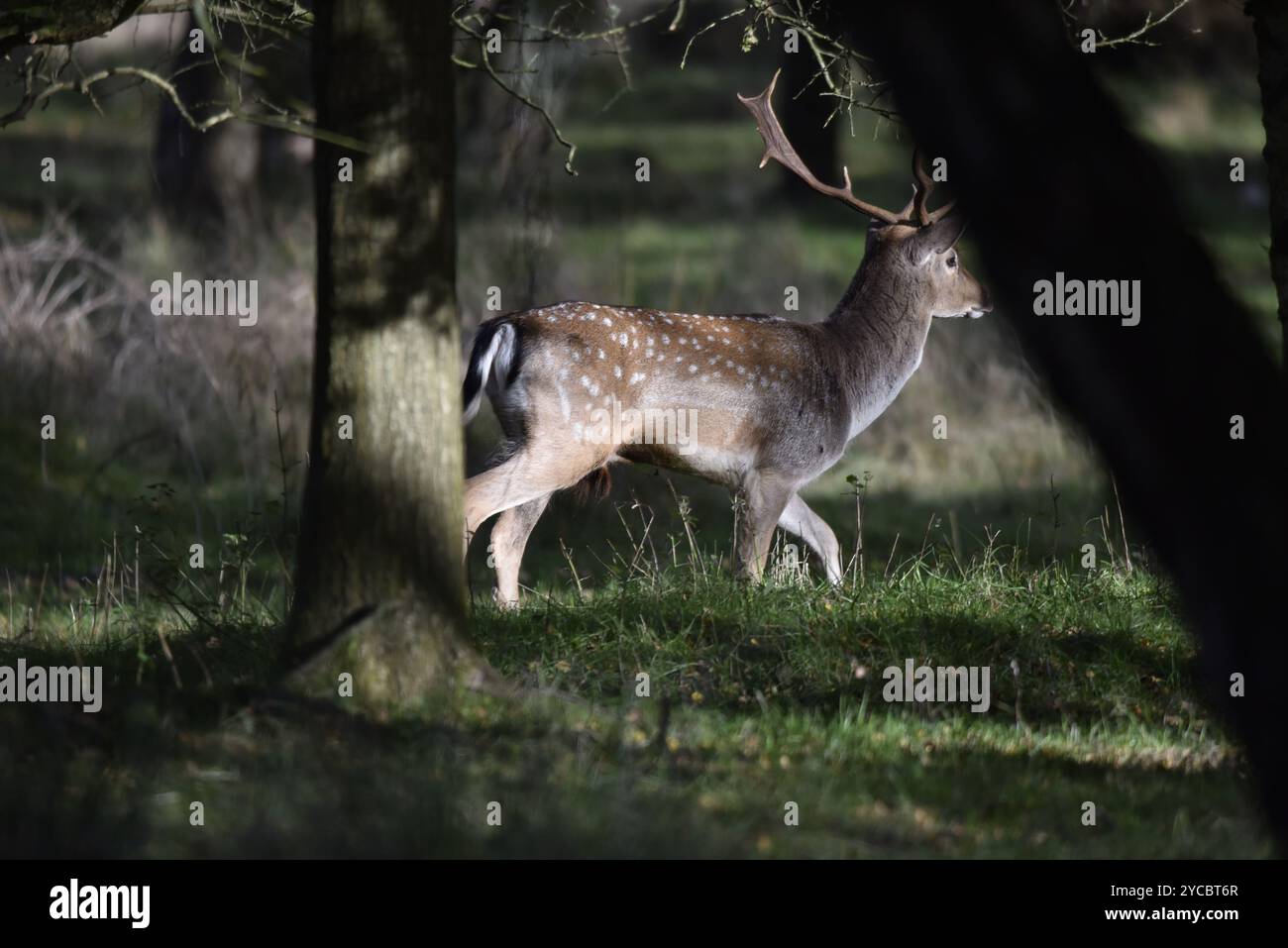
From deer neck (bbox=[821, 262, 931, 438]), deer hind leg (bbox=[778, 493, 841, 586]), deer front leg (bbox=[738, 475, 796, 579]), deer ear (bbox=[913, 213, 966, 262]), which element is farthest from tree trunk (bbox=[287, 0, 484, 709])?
deer ear (bbox=[913, 213, 966, 262])

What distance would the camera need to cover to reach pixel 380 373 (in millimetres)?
5227

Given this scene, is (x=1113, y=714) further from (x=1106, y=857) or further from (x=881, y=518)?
(x=881, y=518)

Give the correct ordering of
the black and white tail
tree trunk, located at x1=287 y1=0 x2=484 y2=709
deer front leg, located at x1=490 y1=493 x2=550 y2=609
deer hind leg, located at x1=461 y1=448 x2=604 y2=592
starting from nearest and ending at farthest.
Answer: tree trunk, located at x1=287 y1=0 x2=484 y2=709
deer hind leg, located at x1=461 y1=448 x2=604 y2=592
the black and white tail
deer front leg, located at x1=490 y1=493 x2=550 y2=609

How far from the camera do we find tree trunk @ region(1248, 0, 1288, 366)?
5.61m

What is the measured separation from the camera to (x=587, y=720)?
5.20 metres

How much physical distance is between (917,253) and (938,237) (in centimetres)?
16

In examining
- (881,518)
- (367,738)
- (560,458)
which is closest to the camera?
(367,738)

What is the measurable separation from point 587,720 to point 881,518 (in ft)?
25.2

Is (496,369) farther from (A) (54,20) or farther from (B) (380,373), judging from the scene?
(A) (54,20)

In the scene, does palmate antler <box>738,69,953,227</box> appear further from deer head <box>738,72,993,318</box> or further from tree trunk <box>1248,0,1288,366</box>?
tree trunk <box>1248,0,1288,366</box>
